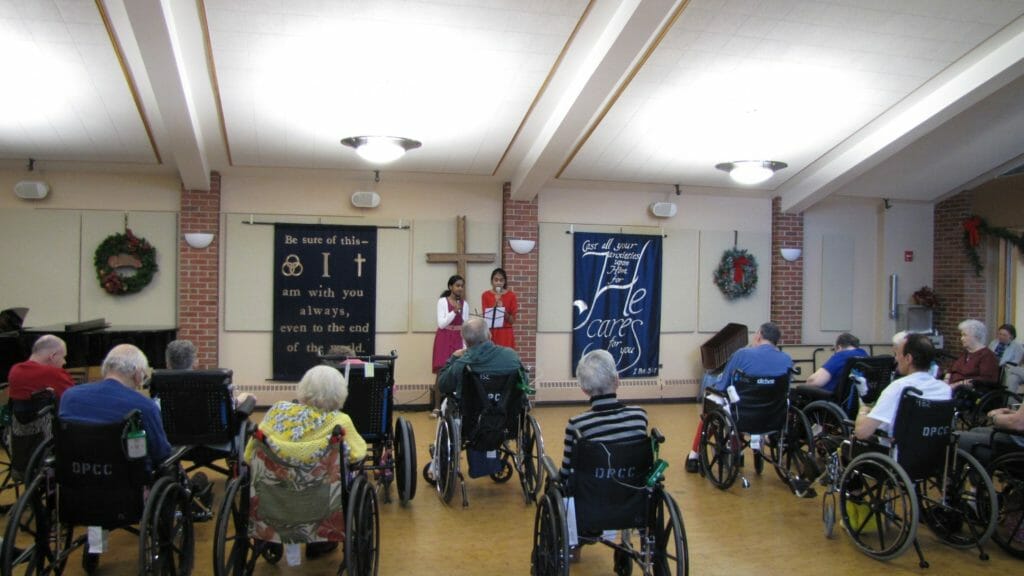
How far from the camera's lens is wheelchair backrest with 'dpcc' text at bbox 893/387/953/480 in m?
3.80

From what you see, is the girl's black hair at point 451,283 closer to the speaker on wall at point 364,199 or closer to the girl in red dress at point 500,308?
the girl in red dress at point 500,308

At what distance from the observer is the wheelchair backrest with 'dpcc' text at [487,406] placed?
438 centimetres

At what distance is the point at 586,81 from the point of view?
18.4 ft

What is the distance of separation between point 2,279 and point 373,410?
4.86 m

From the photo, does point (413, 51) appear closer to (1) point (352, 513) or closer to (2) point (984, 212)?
(1) point (352, 513)

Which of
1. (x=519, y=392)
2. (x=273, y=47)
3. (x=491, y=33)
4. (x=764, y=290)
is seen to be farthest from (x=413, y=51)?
(x=764, y=290)

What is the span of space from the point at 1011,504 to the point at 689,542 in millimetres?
1738

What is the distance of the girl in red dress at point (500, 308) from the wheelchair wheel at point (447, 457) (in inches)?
107

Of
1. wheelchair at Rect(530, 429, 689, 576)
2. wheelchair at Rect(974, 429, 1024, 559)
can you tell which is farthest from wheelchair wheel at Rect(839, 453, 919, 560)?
wheelchair at Rect(530, 429, 689, 576)

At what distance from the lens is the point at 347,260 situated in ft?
25.1

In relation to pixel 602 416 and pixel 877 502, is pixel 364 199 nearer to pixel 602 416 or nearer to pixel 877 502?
pixel 602 416

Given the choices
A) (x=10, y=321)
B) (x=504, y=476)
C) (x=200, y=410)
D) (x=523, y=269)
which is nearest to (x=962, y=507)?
(x=504, y=476)

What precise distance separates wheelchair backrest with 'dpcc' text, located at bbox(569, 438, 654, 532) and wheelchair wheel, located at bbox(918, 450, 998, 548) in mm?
1794

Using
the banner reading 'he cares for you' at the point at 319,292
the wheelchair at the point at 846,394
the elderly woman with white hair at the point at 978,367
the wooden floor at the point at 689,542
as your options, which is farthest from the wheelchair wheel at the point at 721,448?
the banner reading 'he cares for you' at the point at 319,292
